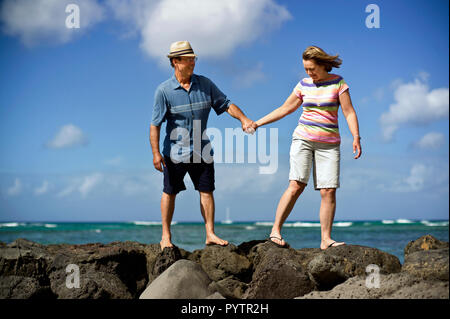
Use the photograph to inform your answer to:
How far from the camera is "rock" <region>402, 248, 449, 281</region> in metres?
3.86

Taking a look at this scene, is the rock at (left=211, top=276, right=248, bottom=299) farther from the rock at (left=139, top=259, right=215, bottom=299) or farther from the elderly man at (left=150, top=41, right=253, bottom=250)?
the elderly man at (left=150, top=41, right=253, bottom=250)

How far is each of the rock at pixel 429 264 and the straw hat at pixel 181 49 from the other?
285 cm

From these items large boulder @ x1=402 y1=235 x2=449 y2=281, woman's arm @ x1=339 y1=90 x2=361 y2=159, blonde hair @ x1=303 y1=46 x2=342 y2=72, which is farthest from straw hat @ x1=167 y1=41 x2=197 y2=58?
A: large boulder @ x1=402 y1=235 x2=449 y2=281

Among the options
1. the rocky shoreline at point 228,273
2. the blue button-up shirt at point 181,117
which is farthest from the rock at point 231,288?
the blue button-up shirt at point 181,117

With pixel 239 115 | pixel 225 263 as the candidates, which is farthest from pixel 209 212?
pixel 239 115

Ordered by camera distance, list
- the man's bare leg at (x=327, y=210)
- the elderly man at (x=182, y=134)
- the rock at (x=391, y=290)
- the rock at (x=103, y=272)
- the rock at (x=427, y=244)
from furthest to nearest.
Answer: the elderly man at (x=182, y=134)
the man's bare leg at (x=327, y=210)
the rock at (x=427, y=244)
the rock at (x=103, y=272)
the rock at (x=391, y=290)

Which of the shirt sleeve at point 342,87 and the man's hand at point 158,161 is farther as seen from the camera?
the man's hand at point 158,161

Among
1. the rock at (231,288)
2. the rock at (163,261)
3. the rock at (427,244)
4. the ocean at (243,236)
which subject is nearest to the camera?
the rock at (231,288)

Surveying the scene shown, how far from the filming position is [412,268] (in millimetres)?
4035

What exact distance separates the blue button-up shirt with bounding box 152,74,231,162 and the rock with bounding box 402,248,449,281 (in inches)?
88.4

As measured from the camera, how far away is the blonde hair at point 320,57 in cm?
472

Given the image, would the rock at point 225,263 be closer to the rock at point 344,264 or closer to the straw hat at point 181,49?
the rock at point 344,264
